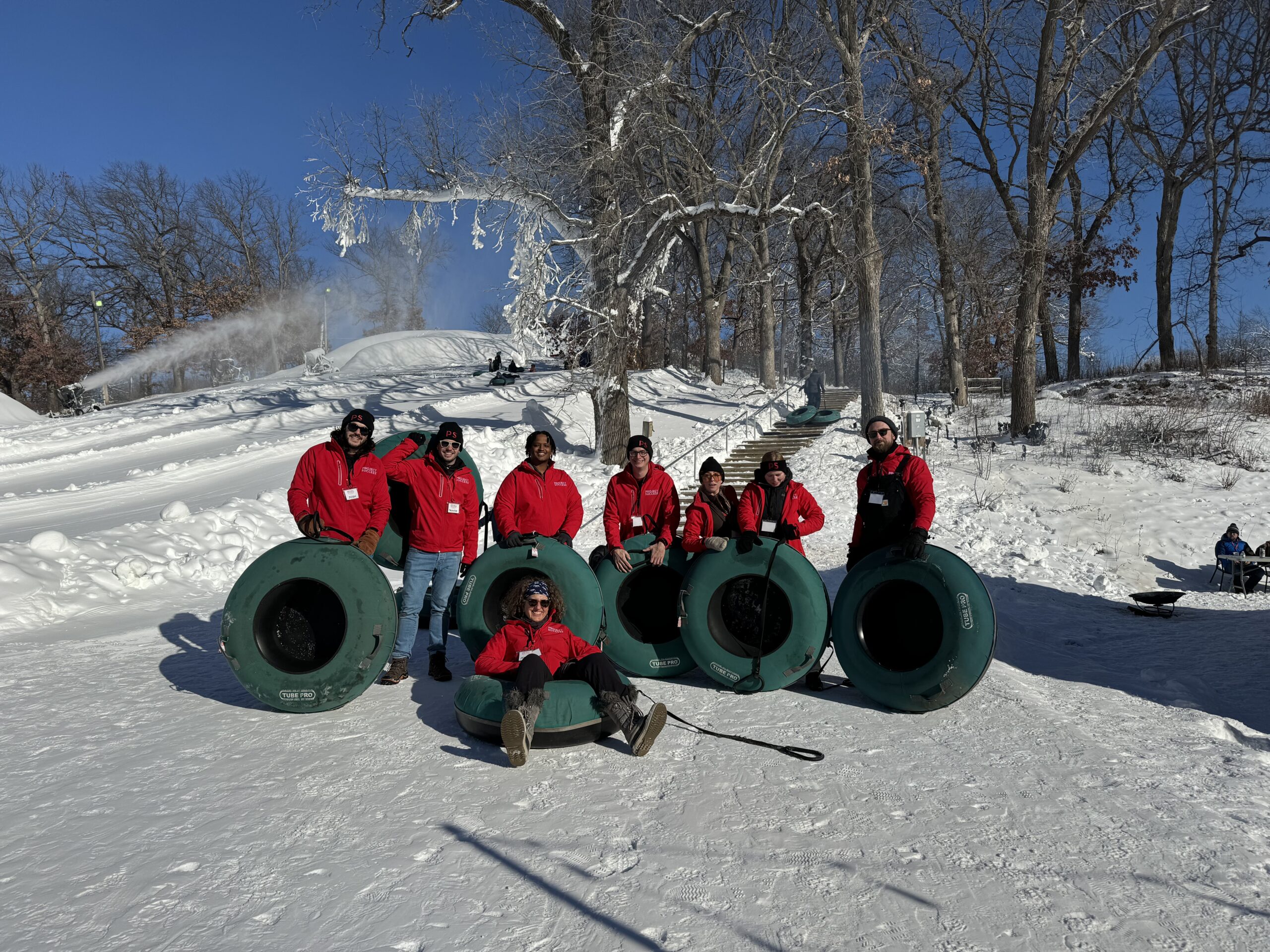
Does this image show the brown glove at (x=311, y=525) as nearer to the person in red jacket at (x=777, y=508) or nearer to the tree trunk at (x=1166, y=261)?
the person in red jacket at (x=777, y=508)

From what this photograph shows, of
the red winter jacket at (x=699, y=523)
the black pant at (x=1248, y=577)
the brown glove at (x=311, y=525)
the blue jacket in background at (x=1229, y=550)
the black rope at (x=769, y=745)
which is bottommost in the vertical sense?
the black pant at (x=1248, y=577)

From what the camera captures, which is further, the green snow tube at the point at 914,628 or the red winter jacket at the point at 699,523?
the red winter jacket at the point at 699,523

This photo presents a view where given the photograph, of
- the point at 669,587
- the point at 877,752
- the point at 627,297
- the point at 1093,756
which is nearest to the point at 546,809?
the point at 877,752

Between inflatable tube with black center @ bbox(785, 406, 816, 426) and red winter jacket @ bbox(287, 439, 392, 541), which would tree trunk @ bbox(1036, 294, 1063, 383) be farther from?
red winter jacket @ bbox(287, 439, 392, 541)

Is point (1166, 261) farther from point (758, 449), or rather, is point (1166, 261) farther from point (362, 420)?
point (362, 420)

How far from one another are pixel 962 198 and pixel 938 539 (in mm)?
33273

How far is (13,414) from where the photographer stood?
75.7ft

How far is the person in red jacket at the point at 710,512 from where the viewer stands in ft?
20.5

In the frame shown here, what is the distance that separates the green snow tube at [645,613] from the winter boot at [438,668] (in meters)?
1.28

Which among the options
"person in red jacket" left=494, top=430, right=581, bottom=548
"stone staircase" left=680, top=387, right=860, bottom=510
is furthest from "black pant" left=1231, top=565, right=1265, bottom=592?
"person in red jacket" left=494, top=430, right=581, bottom=548

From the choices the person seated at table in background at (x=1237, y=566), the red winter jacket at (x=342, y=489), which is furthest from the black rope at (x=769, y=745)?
the person seated at table in background at (x=1237, y=566)

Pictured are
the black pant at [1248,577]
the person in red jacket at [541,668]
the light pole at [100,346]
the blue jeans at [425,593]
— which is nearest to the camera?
the person in red jacket at [541,668]

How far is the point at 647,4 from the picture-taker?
18812 mm

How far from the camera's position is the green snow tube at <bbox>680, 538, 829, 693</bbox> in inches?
220
